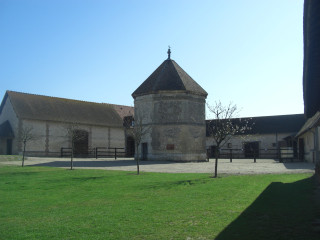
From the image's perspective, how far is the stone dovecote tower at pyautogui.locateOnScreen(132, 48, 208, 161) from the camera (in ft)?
102

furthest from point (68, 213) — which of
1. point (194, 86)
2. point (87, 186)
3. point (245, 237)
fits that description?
point (194, 86)

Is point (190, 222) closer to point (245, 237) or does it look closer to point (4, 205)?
point (245, 237)

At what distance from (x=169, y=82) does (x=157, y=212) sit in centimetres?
2582

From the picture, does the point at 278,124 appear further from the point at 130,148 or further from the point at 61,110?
the point at 61,110

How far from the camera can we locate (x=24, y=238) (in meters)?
5.23

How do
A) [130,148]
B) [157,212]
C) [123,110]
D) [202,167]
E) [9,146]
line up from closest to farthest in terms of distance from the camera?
[157,212] < [202,167] < [9,146] < [130,148] < [123,110]

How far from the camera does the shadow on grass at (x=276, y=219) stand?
516cm

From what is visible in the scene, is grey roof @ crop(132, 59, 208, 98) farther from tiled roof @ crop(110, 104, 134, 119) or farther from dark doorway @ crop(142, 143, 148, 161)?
tiled roof @ crop(110, 104, 134, 119)

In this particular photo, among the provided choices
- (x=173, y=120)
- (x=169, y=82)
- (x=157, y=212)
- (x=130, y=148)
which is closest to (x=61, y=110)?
(x=130, y=148)

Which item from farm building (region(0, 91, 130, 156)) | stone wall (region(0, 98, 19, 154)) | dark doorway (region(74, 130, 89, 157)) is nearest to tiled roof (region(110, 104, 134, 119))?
farm building (region(0, 91, 130, 156))

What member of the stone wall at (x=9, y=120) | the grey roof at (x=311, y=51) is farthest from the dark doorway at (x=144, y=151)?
the grey roof at (x=311, y=51)

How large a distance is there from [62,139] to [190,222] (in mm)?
33765

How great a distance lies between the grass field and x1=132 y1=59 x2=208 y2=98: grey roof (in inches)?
844

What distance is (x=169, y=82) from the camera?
32.2 m
